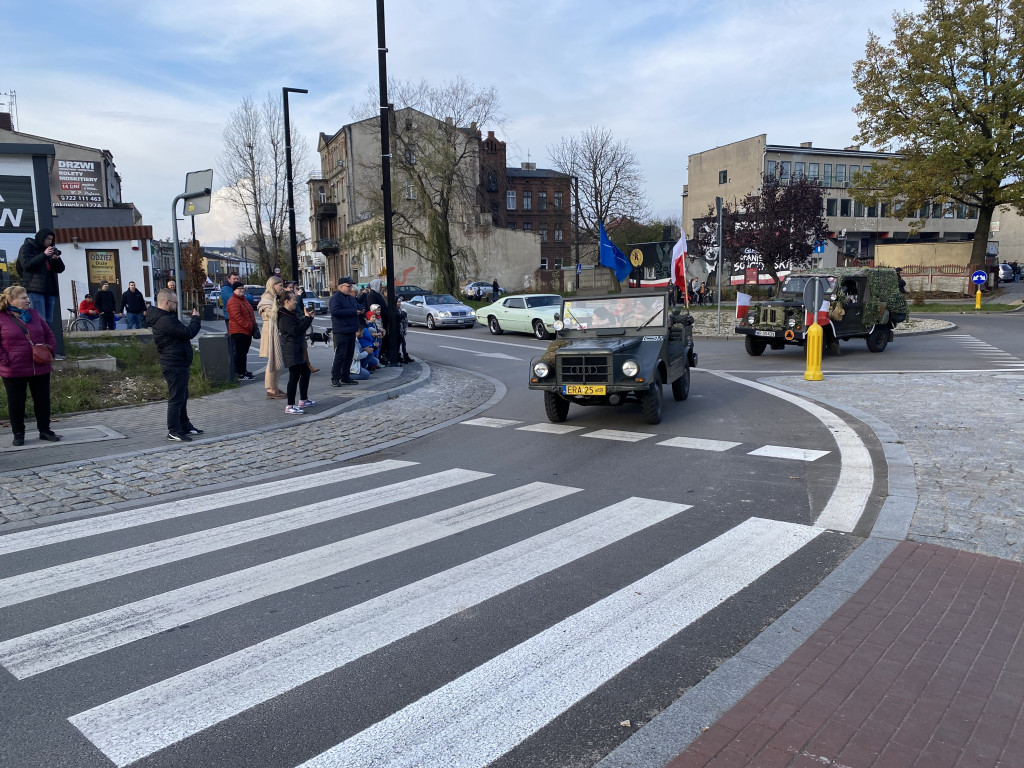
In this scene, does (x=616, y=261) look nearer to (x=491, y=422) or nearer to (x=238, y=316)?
(x=491, y=422)

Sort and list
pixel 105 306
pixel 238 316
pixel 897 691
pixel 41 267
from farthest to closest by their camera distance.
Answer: pixel 105 306
pixel 238 316
pixel 41 267
pixel 897 691

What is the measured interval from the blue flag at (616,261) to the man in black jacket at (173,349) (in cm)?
806

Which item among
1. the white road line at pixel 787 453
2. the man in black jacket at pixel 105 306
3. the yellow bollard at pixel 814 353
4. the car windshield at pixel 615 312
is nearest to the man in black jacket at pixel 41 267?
the car windshield at pixel 615 312

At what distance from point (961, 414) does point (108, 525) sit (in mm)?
9765

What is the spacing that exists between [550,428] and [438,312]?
21927mm

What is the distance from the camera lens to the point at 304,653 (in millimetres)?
3682

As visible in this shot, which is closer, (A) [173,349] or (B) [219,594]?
(B) [219,594]

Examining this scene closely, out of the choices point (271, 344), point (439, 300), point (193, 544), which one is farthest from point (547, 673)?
point (439, 300)

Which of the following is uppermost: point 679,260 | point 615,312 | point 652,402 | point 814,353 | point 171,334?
point 679,260

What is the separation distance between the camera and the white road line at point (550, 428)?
377 inches

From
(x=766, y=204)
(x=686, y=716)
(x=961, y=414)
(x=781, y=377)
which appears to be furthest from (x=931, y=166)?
(x=686, y=716)

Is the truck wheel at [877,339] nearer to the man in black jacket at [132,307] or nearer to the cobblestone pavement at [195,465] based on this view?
the cobblestone pavement at [195,465]

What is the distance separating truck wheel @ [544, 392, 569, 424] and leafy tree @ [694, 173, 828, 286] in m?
24.9

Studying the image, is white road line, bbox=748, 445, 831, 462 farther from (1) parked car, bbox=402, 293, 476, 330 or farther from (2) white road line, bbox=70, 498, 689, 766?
(1) parked car, bbox=402, 293, 476, 330
